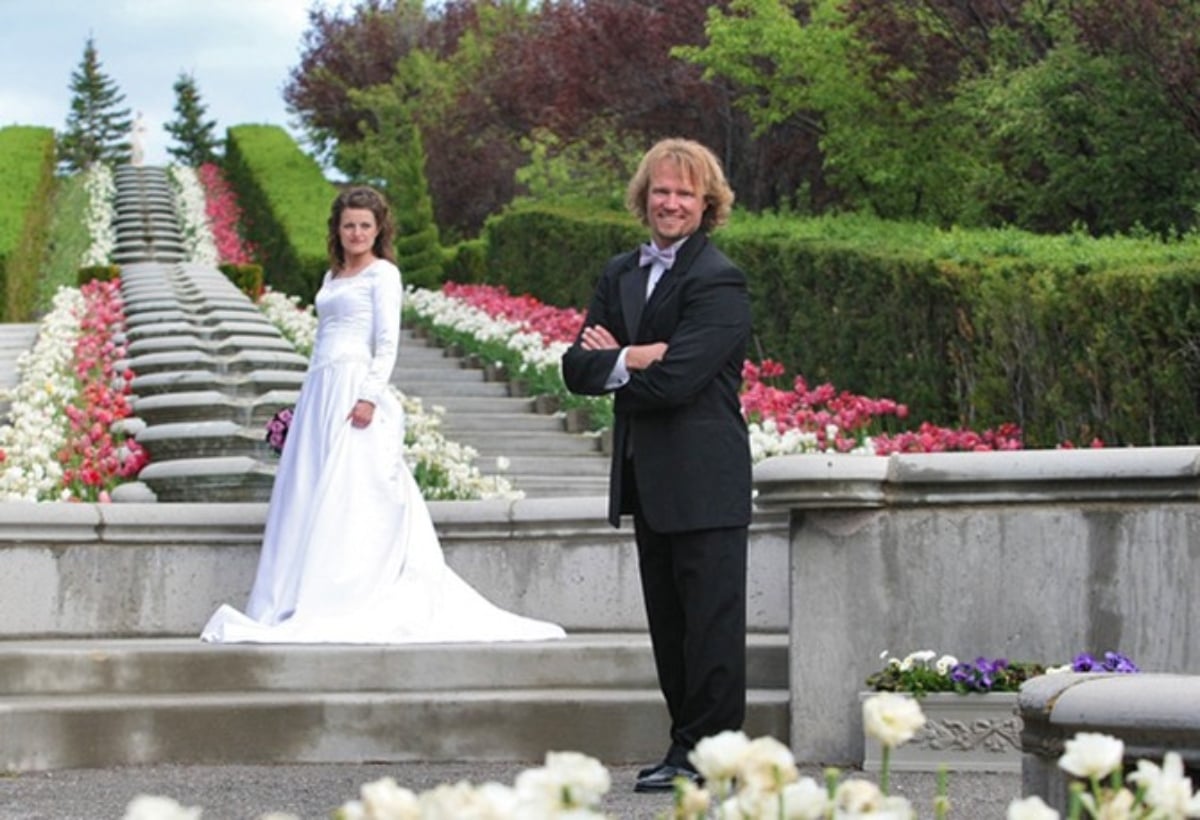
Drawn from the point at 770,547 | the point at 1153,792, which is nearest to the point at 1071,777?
Answer: the point at 1153,792

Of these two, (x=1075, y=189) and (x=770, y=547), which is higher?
(x=1075, y=189)

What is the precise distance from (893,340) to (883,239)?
162 centimetres

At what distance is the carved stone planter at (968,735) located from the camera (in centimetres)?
679

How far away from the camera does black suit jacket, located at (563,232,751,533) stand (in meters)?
6.12

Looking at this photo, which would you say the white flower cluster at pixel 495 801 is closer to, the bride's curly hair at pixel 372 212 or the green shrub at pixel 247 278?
the bride's curly hair at pixel 372 212

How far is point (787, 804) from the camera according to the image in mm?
2443

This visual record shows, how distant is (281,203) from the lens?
116 feet

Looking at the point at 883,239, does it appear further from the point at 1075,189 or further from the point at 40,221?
the point at 40,221

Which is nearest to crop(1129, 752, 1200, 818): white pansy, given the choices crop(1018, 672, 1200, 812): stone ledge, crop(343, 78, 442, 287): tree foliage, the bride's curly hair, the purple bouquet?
crop(1018, 672, 1200, 812): stone ledge

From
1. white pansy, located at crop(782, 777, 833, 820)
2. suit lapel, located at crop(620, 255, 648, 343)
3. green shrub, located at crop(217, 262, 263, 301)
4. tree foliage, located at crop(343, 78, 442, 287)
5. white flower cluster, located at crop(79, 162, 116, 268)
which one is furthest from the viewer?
white flower cluster, located at crop(79, 162, 116, 268)

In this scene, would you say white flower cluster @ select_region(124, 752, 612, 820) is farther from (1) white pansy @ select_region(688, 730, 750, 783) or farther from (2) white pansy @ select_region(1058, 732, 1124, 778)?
(2) white pansy @ select_region(1058, 732, 1124, 778)

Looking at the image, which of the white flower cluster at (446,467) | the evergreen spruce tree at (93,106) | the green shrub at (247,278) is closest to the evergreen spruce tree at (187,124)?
the evergreen spruce tree at (93,106)

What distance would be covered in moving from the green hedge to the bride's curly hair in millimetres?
18626

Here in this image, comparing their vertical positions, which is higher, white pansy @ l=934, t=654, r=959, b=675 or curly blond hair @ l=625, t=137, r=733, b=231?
curly blond hair @ l=625, t=137, r=733, b=231
